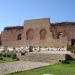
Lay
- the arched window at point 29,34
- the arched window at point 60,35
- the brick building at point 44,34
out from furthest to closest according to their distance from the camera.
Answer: the arched window at point 29,34 → the arched window at point 60,35 → the brick building at point 44,34

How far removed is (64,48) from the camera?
33281 millimetres

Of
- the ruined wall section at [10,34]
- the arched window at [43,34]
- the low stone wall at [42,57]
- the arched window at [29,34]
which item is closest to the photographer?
the low stone wall at [42,57]

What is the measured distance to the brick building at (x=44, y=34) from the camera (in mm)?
35844

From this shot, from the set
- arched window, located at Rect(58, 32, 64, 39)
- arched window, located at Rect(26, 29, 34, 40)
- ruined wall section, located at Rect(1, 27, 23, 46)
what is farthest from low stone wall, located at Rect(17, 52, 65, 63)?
ruined wall section, located at Rect(1, 27, 23, 46)

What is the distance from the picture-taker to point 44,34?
128ft

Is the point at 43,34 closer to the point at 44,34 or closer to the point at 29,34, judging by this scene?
the point at 44,34

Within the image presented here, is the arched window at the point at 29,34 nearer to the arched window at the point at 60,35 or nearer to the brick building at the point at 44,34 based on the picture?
the brick building at the point at 44,34

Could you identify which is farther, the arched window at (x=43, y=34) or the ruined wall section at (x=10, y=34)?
the ruined wall section at (x=10, y=34)

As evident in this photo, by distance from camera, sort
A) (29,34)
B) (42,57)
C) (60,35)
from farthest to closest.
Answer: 1. (29,34)
2. (60,35)
3. (42,57)

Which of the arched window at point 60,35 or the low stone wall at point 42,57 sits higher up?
the arched window at point 60,35

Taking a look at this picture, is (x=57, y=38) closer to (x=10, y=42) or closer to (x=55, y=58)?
(x=10, y=42)

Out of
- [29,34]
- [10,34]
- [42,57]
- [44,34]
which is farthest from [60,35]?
[42,57]

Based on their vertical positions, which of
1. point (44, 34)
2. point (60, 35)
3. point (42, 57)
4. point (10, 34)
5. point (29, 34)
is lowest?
point (42, 57)

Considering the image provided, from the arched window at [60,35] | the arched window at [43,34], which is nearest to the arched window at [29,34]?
the arched window at [43,34]
